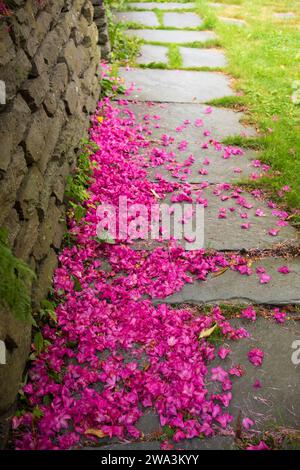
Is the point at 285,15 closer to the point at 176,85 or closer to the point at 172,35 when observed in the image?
the point at 172,35

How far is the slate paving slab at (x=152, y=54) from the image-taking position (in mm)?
7316

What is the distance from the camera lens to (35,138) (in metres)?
2.95

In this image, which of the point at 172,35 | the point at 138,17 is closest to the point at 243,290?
the point at 172,35

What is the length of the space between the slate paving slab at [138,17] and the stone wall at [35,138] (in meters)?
5.00

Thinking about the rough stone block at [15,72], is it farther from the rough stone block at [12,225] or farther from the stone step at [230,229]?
the stone step at [230,229]

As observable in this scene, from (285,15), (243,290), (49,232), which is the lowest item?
(243,290)

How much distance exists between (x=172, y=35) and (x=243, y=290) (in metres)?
6.77

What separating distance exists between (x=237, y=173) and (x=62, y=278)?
2382 millimetres

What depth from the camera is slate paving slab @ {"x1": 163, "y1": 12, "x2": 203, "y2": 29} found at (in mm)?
8946

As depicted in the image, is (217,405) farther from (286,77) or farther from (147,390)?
(286,77)

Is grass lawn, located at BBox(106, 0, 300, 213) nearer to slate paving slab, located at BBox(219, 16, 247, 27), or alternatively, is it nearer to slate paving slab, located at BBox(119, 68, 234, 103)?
slate paving slab, located at BBox(219, 16, 247, 27)

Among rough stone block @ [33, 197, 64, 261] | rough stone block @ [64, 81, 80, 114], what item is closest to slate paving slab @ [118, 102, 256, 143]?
rough stone block @ [64, 81, 80, 114]

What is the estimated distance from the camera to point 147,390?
8.46 ft
